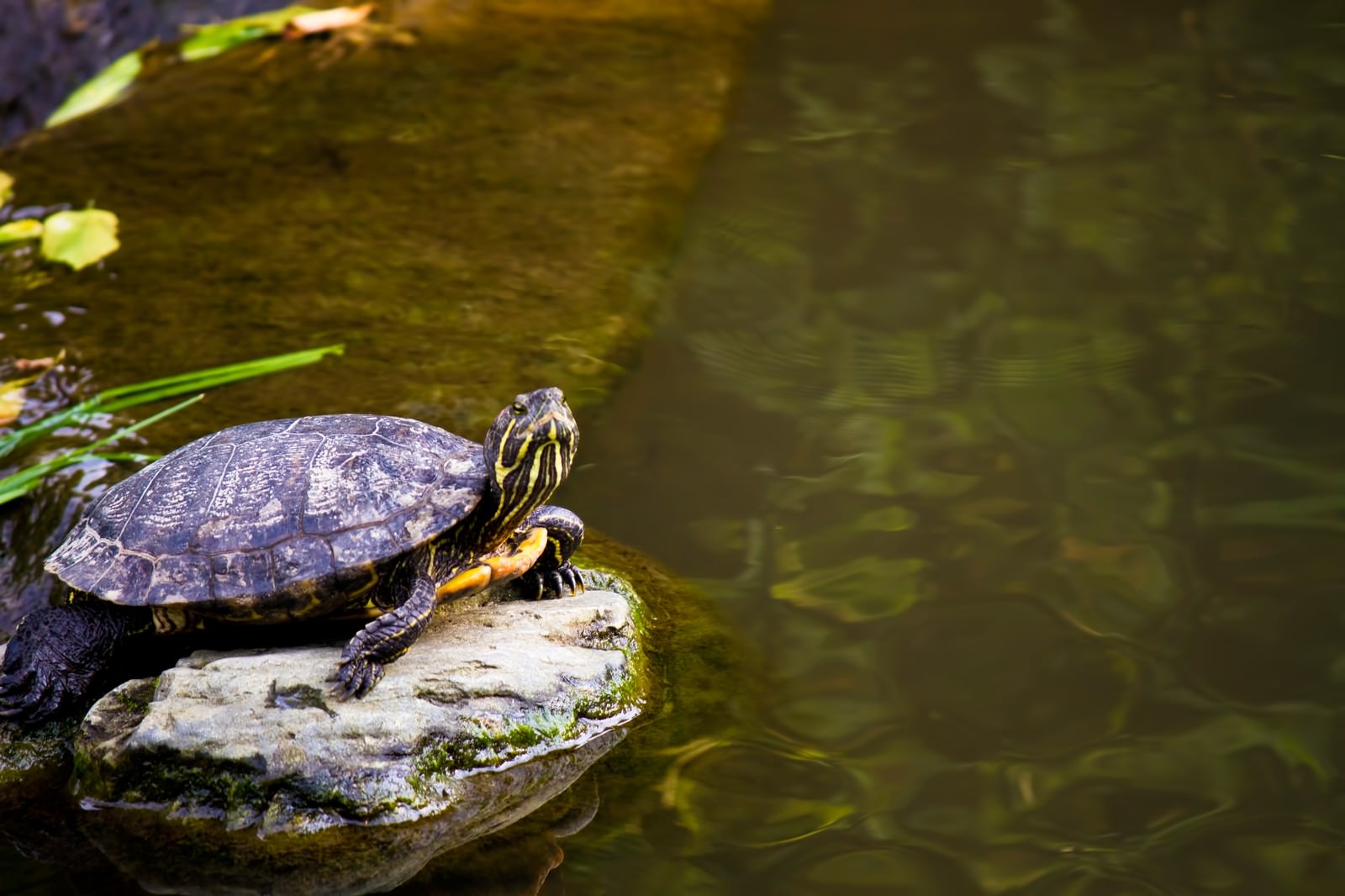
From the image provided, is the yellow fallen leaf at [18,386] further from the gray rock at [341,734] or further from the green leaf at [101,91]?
the green leaf at [101,91]

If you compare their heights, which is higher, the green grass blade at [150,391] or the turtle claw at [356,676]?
the green grass blade at [150,391]

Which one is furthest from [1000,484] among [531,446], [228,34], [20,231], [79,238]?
[228,34]

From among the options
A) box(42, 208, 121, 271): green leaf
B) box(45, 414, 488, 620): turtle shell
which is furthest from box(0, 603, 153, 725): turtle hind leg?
box(42, 208, 121, 271): green leaf

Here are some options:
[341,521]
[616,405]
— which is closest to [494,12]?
[616,405]

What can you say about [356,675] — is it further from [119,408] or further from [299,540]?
[119,408]

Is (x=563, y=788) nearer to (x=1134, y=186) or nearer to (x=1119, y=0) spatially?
(x=1134, y=186)

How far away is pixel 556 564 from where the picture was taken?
3.32 metres

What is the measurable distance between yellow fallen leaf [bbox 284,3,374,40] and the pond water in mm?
2538

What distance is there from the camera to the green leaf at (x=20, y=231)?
5012mm

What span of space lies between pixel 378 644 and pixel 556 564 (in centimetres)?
65

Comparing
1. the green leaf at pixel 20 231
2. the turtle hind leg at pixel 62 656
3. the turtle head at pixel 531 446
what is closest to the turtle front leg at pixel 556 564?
the turtle head at pixel 531 446

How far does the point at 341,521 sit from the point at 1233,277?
3.49 meters

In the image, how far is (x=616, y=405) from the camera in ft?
13.7

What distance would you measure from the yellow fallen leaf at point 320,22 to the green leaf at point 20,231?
2.37 metres
